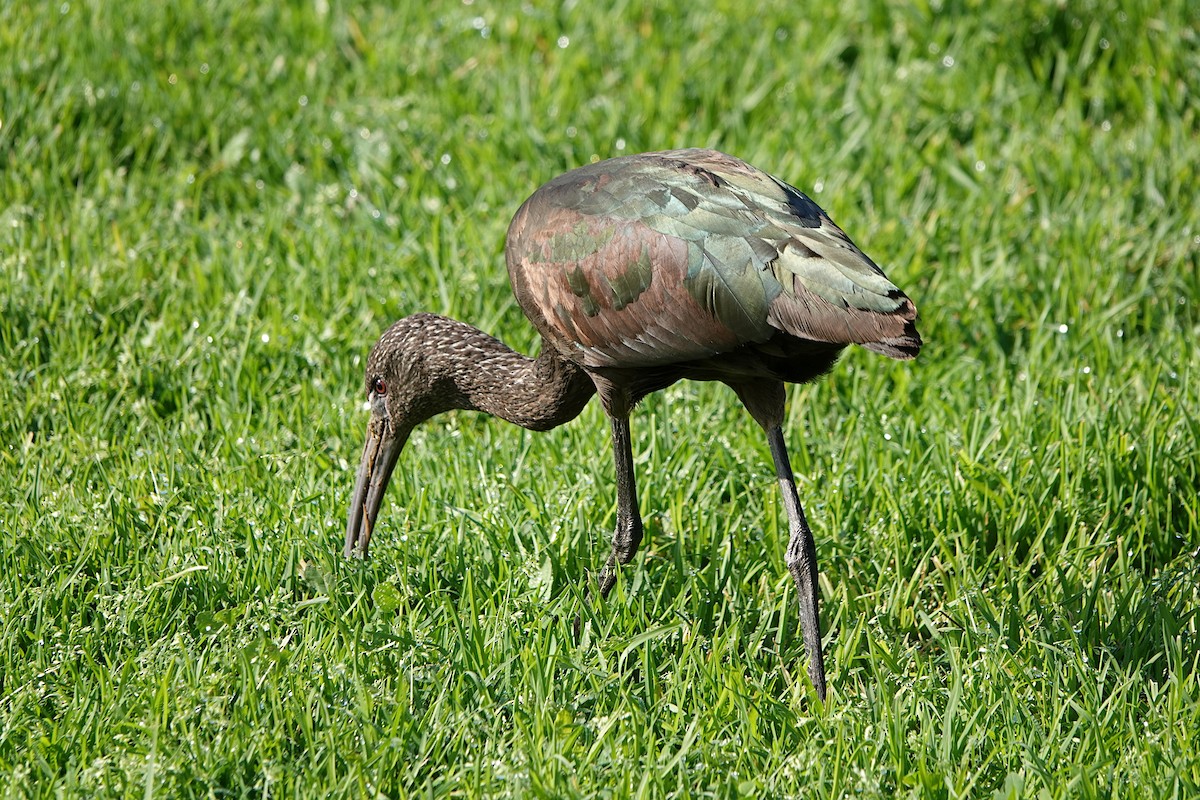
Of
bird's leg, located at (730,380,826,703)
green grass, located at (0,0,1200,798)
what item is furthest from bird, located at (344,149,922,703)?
green grass, located at (0,0,1200,798)

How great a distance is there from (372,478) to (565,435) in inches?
32.0

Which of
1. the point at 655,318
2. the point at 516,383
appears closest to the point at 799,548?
the point at 655,318

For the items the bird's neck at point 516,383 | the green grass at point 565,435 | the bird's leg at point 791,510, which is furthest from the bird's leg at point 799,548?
the bird's neck at point 516,383

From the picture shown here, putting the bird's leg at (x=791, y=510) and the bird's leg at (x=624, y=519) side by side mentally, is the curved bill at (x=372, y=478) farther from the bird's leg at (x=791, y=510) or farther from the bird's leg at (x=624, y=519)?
the bird's leg at (x=791, y=510)

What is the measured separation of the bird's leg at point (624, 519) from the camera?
13.2ft

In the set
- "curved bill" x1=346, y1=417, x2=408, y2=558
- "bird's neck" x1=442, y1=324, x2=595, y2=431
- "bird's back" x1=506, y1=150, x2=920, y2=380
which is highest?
"bird's back" x1=506, y1=150, x2=920, y2=380

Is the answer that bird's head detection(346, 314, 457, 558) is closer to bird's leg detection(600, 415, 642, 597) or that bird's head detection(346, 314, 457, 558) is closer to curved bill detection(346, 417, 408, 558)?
curved bill detection(346, 417, 408, 558)

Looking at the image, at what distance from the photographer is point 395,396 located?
432 cm

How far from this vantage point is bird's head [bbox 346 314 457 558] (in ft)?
14.0

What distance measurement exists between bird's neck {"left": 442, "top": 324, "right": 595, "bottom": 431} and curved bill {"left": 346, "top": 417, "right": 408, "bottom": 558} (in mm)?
252

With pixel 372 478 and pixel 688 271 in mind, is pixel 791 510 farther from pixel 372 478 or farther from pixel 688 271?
pixel 372 478

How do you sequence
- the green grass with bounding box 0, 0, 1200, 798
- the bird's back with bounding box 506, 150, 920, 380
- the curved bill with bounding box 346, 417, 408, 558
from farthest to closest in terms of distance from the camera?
the curved bill with bounding box 346, 417, 408, 558 < the green grass with bounding box 0, 0, 1200, 798 < the bird's back with bounding box 506, 150, 920, 380

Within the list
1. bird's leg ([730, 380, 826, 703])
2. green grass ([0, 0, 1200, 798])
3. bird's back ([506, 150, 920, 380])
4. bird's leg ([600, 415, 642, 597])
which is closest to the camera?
bird's back ([506, 150, 920, 380])

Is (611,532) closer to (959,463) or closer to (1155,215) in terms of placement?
(959,463)
